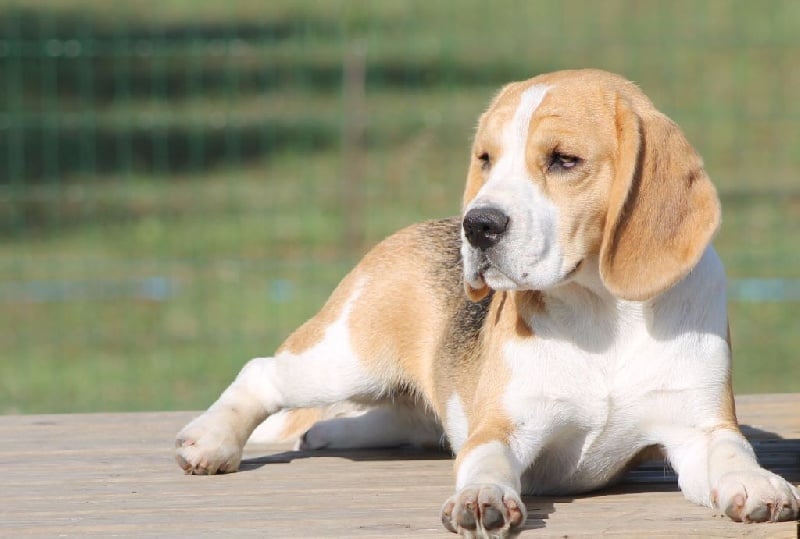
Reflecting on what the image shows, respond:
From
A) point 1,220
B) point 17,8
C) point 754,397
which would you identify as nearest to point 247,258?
point 1,220

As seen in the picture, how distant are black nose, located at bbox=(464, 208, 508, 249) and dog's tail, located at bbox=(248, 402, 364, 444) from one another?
1.63m

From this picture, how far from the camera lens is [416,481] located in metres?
4.64

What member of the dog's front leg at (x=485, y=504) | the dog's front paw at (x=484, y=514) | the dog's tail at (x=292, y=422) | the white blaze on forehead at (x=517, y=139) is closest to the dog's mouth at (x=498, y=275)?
the white blaze on forehead at (x=517, y=139)

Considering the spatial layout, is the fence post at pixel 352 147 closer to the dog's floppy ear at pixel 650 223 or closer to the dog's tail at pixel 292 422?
the dog's tail at pixel 292 422

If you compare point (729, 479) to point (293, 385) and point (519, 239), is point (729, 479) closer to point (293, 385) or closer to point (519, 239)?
point (519, 239)

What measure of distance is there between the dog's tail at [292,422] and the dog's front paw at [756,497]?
1.90m

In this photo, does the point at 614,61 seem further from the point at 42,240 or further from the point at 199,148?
the point at 42,240

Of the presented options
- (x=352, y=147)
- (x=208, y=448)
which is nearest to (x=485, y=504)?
(x=208, y=448)

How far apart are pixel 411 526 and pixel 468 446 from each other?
34 centimetres

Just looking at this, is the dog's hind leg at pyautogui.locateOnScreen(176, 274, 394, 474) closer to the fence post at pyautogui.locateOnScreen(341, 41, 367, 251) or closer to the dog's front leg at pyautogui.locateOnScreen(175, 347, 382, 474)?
the dog's front leg at pyautogui.locateOnScreen(175, 347, 382, 474)

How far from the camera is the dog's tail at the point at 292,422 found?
5523 millimetres

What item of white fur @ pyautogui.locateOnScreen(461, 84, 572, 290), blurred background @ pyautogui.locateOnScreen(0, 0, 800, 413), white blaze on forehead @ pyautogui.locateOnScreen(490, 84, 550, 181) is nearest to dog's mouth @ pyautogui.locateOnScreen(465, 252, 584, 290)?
white fur @ pyautogui.locateOnScreen(461, 84, 572, 290)

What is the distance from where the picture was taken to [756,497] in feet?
12.5

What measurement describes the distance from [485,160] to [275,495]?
1.18 meters
